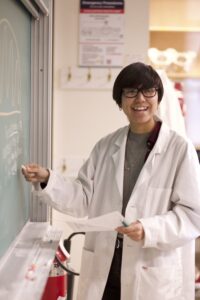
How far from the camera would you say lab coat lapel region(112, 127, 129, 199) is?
143cm

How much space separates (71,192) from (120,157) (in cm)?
23

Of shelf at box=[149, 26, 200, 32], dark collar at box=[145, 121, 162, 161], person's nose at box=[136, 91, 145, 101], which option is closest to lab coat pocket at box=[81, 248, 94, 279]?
dark collar at box=[145, 121, 162, 161]

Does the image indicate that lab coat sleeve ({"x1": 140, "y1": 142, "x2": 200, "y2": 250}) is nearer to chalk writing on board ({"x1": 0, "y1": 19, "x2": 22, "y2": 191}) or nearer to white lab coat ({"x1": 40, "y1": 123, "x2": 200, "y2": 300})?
white lab coat ({"x1": 40, "y1": 123, "x2": 200, "y2": 300})

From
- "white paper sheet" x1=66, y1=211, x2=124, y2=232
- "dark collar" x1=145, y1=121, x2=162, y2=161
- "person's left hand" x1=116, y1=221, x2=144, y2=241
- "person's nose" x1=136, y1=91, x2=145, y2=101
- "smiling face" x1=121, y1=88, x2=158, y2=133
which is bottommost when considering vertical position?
"person's left hand" x1=116, y1=221, x2=144, y2=241

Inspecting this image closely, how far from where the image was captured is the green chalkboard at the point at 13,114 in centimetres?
116

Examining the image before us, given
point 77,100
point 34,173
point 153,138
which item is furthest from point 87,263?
point 77,100

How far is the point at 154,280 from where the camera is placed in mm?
1369

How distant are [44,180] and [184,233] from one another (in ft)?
1.71

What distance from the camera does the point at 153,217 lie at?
133cm

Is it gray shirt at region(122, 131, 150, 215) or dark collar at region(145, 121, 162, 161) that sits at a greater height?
dark collar at region(145, 121, 162, 161)

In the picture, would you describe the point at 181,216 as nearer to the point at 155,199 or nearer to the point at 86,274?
the point at 155,199

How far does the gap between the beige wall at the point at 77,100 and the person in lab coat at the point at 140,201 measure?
0.94 meters

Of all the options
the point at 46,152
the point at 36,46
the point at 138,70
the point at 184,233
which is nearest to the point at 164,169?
the point at 184,233

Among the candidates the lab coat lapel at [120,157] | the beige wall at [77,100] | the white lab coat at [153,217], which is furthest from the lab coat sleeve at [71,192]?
the beige wall at [77,100]
